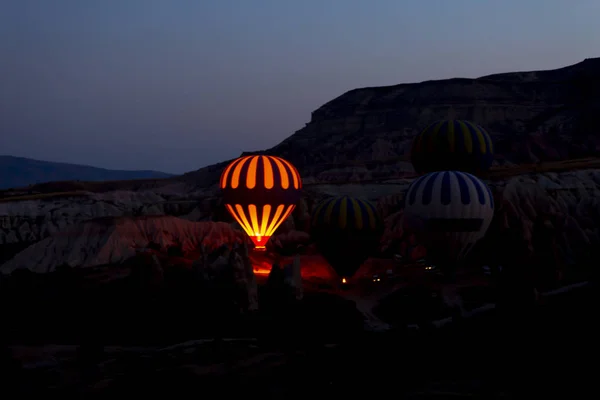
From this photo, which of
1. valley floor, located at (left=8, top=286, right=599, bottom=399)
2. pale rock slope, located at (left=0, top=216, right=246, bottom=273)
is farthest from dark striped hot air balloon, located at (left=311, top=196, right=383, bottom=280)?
valley floor, located at (left=8, top=286, right=599, bottom=399)

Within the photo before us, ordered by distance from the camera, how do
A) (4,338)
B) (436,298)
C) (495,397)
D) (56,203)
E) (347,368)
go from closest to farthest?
1. (495,397)
2. (347,368)
3. (4,338)
4. (436,298)
5. (56,203)

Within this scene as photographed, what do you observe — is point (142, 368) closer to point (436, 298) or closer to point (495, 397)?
point (495, 397)

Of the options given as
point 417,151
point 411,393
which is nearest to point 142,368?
point 411,393

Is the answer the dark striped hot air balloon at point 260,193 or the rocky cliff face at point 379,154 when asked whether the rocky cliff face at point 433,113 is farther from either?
the dark striped hot air balloon at point 260,193

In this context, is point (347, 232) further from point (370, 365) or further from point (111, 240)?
point (111, 240)

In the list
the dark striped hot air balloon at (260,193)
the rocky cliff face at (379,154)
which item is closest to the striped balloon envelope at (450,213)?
the rocky cliff face at (379,154)

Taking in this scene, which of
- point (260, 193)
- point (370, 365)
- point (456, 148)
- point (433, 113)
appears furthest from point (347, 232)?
point (433, 113)
